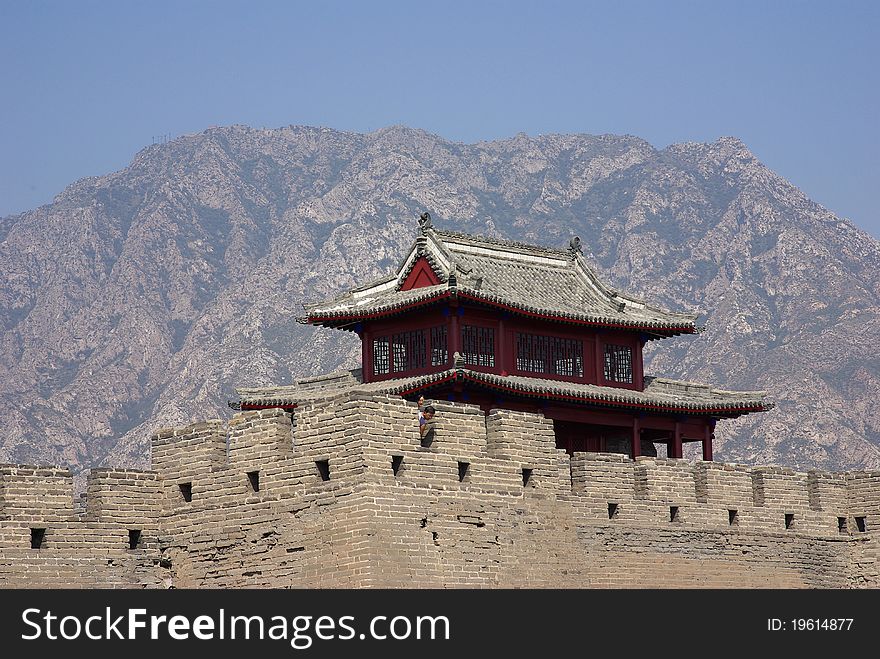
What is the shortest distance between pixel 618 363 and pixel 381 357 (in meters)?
6.23

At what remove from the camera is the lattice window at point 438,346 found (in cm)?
4181

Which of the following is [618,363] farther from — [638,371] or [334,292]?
[334,292]

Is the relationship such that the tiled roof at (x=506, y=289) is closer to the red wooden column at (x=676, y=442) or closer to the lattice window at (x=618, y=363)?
the lattice window at (x=618, y=363)

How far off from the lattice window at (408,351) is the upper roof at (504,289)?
81 centimetres

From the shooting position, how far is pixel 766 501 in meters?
37.8

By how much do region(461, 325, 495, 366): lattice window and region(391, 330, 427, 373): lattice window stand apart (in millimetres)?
1138

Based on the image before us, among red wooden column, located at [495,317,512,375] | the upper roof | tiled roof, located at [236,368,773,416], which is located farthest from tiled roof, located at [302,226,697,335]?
tiled roof, located at [236,368,773,416]

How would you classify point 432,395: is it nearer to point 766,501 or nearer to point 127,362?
point 766,501

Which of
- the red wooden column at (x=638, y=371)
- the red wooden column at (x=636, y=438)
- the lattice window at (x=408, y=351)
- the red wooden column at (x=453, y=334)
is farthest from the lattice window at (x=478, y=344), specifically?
the red wooden column at (x=638, y=371)

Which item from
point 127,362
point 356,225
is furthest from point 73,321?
point 356,225

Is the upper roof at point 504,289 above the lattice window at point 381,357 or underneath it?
above

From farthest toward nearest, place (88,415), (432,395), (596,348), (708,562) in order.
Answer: (88,415) < (596,348) < (432,395) < (708,562)

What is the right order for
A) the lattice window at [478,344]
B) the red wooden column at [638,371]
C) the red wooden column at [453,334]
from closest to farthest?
the red wooden column at [453,334] < the lattice window at [478,344] < the red wooden column at [638,371]

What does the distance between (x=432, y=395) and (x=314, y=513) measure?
35.6 ft
